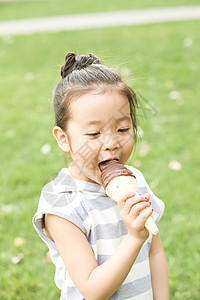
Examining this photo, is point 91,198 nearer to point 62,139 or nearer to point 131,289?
point 62,139

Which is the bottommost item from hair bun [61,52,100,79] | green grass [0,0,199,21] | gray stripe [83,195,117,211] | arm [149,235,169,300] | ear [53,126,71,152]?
green grass [0,0,199,21]

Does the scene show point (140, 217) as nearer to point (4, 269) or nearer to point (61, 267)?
point (61, 267)

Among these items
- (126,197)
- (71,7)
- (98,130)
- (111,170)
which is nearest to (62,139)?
(98,130)

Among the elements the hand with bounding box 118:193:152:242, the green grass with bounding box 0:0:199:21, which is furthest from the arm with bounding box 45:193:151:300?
the green grass with bounding box 0:0:199:21

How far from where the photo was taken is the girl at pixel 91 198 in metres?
1.48

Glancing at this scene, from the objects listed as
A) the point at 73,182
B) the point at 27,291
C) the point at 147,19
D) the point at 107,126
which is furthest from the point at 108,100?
the point at 147,19

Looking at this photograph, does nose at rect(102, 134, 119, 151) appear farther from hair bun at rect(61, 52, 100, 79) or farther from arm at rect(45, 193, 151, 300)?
hair bun at rect(61, 52, 100, 79)

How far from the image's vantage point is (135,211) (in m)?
1.31

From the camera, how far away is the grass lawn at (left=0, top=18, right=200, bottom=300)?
2.71 metres

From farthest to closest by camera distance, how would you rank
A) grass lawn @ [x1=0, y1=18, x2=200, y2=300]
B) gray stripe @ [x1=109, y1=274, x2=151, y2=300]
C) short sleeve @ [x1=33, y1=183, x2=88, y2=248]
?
grass lawn @ [x1=0, y1=18, x2=200, y2=300] < gray stripe @ [x1=109, y1=274, x2=151, y2=300] < short sleeve @ [x1=33, y1=183, x2=88, y2=248]

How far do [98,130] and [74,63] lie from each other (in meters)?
0.33

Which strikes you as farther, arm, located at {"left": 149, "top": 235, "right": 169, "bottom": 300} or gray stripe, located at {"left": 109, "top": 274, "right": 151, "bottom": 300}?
arm, located at {"left": 149, "top": 235, "right": 169, "bottom": 300}

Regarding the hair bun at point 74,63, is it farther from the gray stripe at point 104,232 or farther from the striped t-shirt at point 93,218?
the gray stripe at point 104,232

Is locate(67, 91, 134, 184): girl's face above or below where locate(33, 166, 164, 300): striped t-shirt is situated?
above
